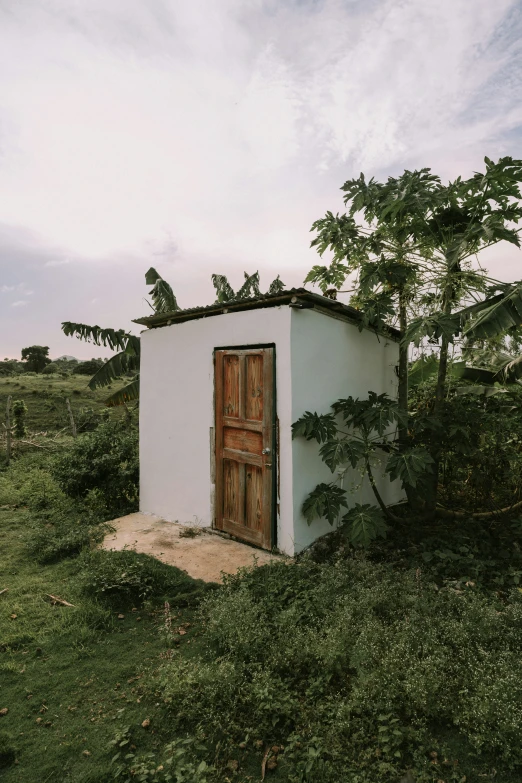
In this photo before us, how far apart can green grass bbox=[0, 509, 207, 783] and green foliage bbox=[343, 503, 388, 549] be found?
5.92ft

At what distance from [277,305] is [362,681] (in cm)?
358

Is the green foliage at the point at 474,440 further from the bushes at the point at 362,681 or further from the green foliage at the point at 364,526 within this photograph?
the bushes at the point at 362,681

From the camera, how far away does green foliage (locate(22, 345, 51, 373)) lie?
27.8 meters

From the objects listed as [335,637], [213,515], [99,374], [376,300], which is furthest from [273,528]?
[99,374]

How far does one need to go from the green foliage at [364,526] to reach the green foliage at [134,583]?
1.60m

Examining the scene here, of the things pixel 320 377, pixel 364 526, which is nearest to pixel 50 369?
pixel 320 377

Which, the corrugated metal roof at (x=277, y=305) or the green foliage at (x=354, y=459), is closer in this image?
the green foliage at (x=354, y=459)

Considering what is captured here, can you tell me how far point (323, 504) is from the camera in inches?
177

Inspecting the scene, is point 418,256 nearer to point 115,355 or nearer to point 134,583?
point 134,583

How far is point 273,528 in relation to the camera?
15.6 ft

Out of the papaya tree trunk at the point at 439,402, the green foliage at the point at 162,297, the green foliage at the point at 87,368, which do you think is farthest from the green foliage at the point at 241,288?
the green foliage at the point at 87,368

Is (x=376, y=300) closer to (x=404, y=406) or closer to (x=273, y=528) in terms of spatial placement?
(x=404, y=406)

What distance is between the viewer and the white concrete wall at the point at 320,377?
15.2 ft

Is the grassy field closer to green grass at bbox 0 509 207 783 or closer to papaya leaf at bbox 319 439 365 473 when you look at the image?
green grass at bbox 0 509 207 783
